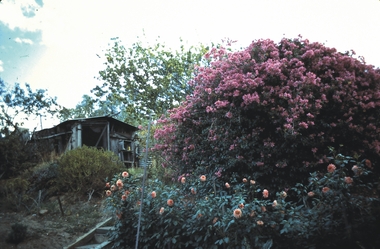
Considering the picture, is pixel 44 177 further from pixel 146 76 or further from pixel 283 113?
pixel 146 76

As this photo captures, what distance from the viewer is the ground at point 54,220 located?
11.5 feet

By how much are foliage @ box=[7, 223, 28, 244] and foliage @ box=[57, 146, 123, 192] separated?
1673 mm

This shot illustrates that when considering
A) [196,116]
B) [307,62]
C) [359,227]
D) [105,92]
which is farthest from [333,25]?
[105,92]

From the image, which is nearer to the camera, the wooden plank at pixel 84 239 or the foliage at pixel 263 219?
the foliage at pixel 263 219

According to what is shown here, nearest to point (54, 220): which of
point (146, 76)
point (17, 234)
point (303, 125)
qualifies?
point (17, 234)

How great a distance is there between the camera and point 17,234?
11.0 feet

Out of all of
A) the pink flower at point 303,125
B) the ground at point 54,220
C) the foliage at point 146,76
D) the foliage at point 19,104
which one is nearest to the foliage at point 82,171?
the ground at point 54,220

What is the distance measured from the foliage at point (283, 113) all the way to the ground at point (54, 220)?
199 centimetres

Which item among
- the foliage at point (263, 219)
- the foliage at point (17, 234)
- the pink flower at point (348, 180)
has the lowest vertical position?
the foliage at point (17, 234)

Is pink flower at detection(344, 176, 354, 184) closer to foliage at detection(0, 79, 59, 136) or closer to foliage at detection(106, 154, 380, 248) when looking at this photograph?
foliage at detection(106, 154, 380, 248)

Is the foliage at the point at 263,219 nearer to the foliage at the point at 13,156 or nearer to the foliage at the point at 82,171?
the foliage at the point at 82,171

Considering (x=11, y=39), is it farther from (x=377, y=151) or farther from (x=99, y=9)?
(x=377, y=151)

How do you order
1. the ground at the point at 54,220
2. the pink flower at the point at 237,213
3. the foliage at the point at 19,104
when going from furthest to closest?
the foliage at the point at 19,104 → the ground at the point at 54,220 → the pink flower at the point at 237,213

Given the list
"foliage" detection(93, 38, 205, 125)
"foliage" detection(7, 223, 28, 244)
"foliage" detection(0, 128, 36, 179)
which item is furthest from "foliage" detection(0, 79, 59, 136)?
"foliage" detection(93, 38, 205, 125)
